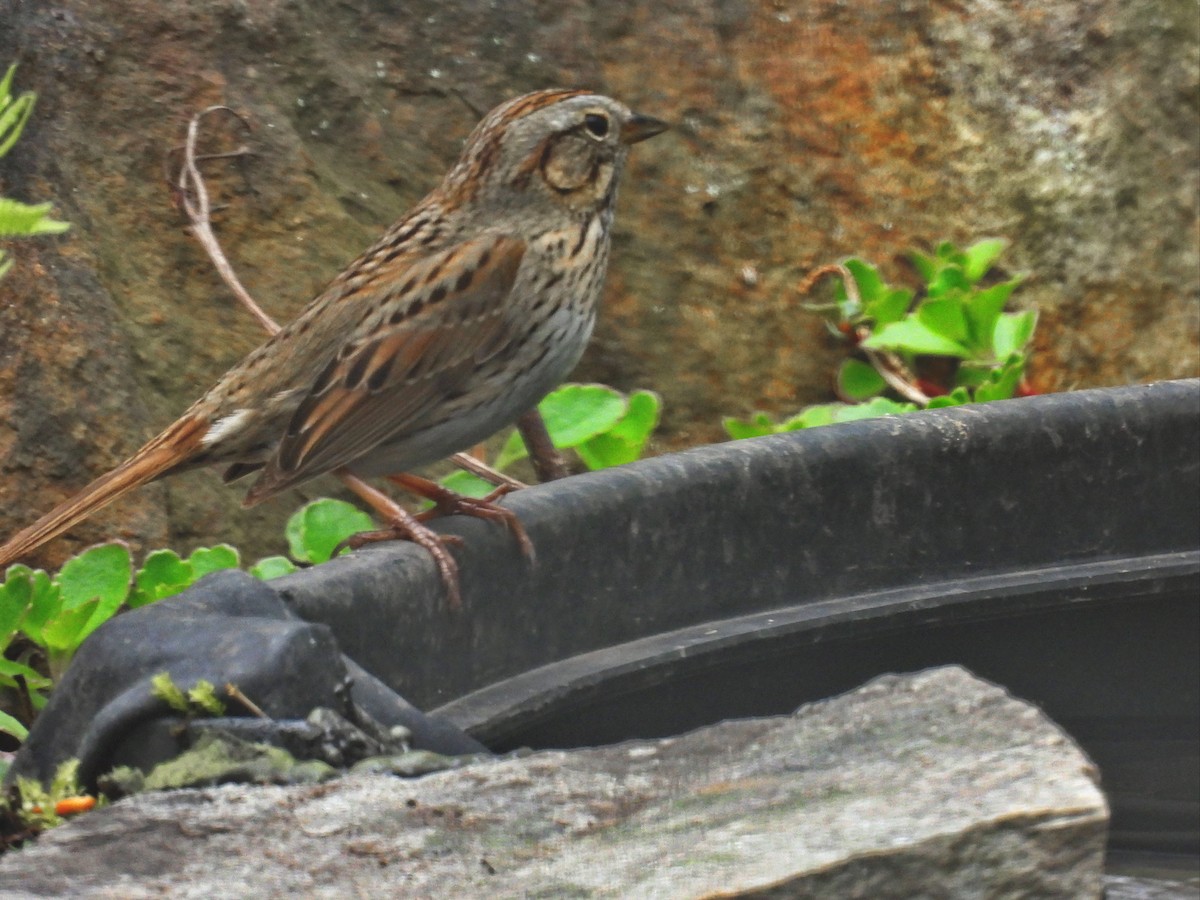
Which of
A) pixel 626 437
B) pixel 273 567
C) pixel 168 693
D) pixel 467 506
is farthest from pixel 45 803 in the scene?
pixel 626 437

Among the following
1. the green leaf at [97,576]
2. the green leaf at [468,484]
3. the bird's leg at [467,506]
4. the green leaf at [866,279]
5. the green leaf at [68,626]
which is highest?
the green leaf at [866,279]

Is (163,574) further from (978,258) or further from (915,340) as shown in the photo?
(978,258)

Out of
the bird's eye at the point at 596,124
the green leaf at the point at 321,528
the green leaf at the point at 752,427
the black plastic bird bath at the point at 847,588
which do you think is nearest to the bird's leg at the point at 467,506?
the black plastic bird bath at the point at 847,588

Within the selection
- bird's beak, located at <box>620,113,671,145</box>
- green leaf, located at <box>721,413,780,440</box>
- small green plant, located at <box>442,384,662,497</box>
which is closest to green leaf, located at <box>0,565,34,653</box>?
small green plant, located at <box>442,384,662,497</box>

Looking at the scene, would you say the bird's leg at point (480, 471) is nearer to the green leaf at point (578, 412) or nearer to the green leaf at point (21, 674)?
the green leaf at point (578, 412)

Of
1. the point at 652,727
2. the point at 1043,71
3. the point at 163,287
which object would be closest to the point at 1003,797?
the point at 652,727

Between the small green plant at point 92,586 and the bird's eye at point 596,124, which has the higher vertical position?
the bird's eye at point 596,124
